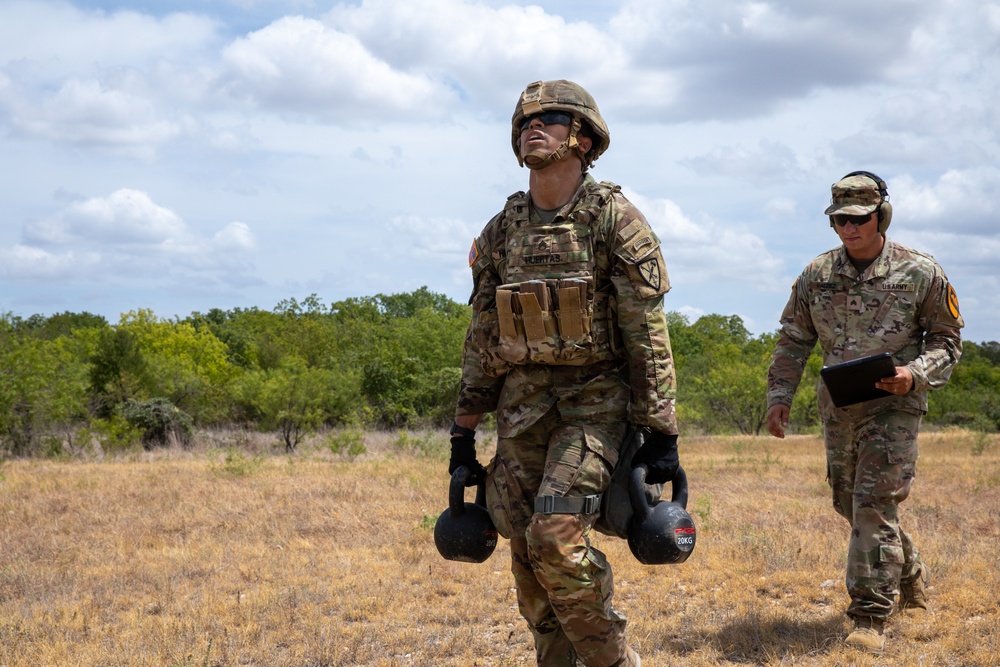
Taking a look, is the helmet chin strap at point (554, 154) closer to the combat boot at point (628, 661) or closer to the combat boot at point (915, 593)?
the combat boot at point (628, 661)

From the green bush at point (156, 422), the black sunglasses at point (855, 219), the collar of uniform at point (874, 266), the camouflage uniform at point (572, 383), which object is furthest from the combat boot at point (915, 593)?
the green bush at point (156, 422)

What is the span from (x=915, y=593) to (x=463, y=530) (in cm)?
305

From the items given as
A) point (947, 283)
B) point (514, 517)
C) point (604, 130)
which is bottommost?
point (514, 517)

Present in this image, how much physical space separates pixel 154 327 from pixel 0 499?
37.7 meters

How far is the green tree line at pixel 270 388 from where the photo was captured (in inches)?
769

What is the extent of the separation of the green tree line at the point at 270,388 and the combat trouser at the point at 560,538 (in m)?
16.2

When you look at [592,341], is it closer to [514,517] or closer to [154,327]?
[514,517]

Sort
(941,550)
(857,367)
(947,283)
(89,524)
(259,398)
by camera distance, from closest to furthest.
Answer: (857,367)
(947,283)
(941,550)
(89,524)
(259,398)

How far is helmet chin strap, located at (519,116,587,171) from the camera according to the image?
407 centimetres

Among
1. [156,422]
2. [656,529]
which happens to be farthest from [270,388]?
[656,529]

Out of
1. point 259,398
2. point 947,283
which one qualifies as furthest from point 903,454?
point 259,398

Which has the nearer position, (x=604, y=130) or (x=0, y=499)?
(x=604, y=130)

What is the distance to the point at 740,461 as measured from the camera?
1565cm

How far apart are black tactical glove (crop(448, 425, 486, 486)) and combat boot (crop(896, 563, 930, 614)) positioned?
2.81 metres
